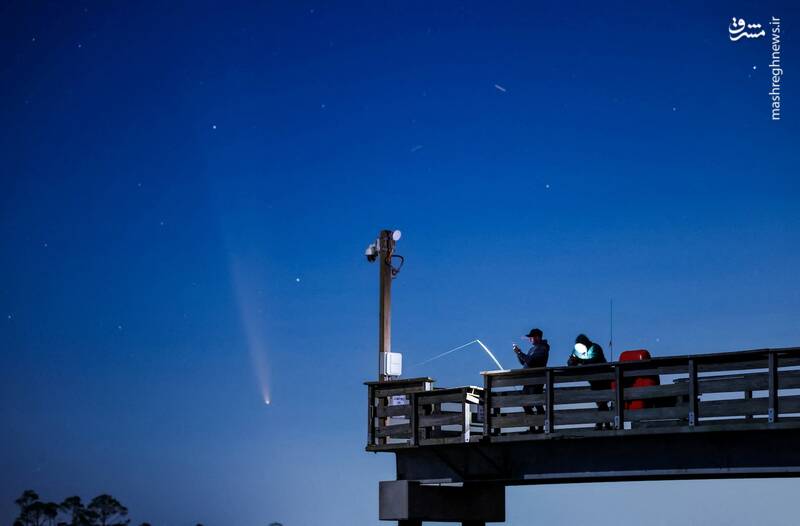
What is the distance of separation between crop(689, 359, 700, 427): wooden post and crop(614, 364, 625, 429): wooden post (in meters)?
1.23

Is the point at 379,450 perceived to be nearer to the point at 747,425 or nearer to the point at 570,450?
the point at 570,450

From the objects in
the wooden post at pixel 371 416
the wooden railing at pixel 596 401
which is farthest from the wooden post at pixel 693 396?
the wooden post at pixel 371 416

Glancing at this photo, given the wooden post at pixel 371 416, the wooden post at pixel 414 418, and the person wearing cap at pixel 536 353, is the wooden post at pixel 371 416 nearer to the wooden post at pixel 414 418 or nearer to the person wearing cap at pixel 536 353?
the wooden post at pixel 414 418

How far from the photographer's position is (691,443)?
22.6 meters

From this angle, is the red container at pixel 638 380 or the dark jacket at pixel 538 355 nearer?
the red container at pixel 638 380

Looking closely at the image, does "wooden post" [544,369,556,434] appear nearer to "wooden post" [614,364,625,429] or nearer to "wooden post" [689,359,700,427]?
"wooden post" [614,364,625,429]

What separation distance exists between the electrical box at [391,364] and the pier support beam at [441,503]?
2.46 m

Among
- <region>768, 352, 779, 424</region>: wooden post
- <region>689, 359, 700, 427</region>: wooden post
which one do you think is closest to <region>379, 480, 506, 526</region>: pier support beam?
<region>689, 359, 700, 427</region>: wooden post

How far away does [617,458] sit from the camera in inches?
923

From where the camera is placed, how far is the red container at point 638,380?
23016mm

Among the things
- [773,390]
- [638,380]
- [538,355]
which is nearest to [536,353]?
[538,355]

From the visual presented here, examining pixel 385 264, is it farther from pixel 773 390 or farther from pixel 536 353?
pixel 773 390

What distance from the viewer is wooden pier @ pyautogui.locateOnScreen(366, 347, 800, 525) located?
71.2 ft

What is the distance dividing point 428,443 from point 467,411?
43.1 inches
